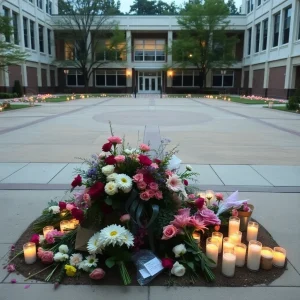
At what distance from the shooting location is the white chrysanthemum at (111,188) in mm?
2930

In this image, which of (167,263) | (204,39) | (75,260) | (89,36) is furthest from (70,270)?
(89,36)

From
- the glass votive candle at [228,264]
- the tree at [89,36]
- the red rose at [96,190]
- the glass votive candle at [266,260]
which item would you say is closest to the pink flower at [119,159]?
the red rose at [96,190]

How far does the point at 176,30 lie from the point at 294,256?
50.7 meters

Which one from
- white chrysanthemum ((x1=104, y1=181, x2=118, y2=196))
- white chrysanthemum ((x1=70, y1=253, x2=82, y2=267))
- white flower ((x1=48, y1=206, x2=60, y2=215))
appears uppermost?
white chrysanthemum ((x1=104, y1=181, x2=118, y2=196))

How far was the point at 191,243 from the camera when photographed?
3.11m

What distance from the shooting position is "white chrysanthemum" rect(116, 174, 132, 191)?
9.65 ft

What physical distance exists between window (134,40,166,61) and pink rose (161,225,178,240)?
5083 cm

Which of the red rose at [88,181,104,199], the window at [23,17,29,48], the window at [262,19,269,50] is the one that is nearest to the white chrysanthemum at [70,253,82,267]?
the red rose at [88,181,104,199]

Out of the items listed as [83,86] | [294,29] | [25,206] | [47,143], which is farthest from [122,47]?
[25,206]

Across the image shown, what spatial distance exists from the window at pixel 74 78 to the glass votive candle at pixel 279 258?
51355 mm

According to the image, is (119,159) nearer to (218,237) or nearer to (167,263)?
(167,263)

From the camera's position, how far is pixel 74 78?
5156 cm

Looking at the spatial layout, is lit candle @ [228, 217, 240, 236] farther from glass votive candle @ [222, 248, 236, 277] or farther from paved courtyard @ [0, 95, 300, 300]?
glass votive candle @ [222, 248, 236, 277]

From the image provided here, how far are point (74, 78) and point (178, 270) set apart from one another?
5187cm
